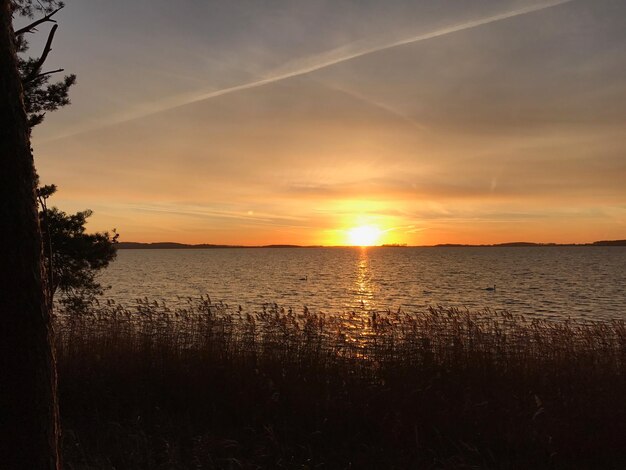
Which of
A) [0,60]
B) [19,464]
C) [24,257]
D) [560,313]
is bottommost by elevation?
[560,313]

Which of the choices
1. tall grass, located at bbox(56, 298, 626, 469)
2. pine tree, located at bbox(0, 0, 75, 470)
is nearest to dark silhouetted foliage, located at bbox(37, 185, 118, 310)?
tall grass, located at bbox(56, 298, 626, 469)

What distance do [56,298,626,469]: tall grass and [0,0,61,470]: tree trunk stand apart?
336cm

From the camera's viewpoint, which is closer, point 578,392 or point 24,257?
point 24,257

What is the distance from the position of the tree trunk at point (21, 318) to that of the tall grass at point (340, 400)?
132 inches

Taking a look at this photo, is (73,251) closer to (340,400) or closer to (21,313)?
(340,400)

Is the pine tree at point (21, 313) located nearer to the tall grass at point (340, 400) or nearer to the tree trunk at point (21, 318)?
the tree trunk at point (21, 318)

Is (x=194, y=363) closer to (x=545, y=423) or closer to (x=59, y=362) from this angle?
(x=59, y=362)

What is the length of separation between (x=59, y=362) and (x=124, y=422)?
143 inches

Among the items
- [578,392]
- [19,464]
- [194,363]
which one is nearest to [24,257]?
[19,464]

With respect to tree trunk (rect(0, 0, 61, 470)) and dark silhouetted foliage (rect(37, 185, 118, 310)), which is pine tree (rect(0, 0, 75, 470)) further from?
dark silhouetted foliage (rect(37, 185, 118, 310))

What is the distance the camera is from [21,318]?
330cm

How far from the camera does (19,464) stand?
3.25 meters

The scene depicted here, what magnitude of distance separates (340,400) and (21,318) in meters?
6.28

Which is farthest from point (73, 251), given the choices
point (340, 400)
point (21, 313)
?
point (21, 313)
